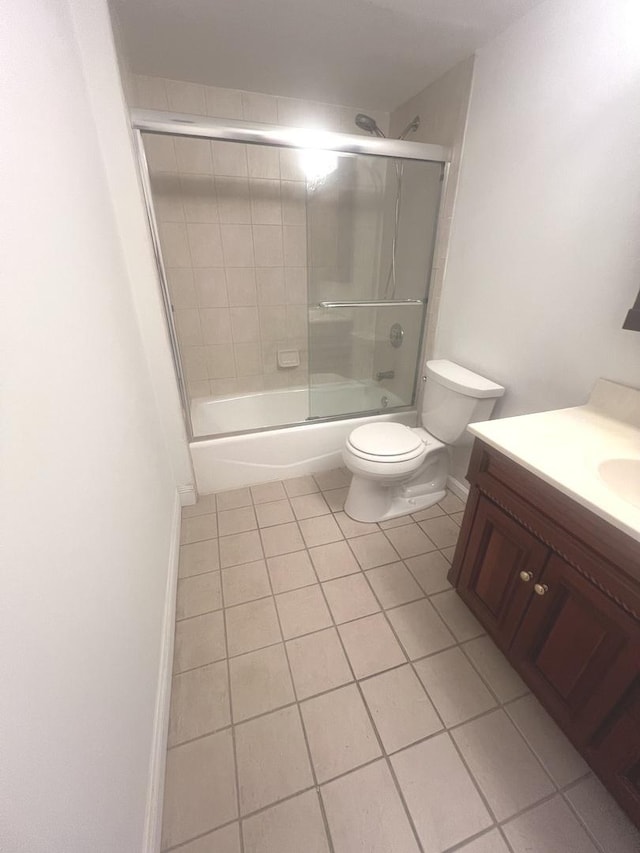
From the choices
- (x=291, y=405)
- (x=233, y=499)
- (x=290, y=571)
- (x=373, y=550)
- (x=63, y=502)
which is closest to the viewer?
A: (x=63, y=502)

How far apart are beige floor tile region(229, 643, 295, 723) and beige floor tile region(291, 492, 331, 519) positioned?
26.8 inches

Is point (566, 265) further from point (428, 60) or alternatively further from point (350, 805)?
point (350, 805)

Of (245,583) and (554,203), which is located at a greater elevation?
(554,203)

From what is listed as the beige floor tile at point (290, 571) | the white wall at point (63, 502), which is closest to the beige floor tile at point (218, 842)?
the white wall at point (63, 502)

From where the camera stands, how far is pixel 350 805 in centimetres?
86

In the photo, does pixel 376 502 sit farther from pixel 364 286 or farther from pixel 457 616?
pixel 364 286

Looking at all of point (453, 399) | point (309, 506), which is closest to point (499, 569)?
point (453, 399)

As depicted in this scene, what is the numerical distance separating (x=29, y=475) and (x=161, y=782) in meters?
0.93

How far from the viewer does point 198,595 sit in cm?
137

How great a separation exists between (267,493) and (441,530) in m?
0.96

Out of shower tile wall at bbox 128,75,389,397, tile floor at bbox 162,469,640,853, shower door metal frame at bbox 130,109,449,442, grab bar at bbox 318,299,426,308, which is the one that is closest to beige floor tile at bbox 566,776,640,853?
tile floor at bbox 162,469,640,853

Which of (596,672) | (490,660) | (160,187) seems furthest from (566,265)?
(160,187)

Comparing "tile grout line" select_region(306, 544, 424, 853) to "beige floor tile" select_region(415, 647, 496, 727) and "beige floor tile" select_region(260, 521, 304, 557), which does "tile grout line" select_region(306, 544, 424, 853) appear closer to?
"beige floor tile" select_region(415, 647, 496, 727)

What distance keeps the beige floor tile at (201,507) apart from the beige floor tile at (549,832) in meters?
Result: 1.55
